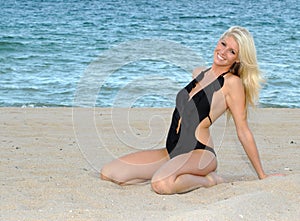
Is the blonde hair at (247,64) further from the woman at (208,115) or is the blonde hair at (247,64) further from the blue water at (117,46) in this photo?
the blue water at (117,46)

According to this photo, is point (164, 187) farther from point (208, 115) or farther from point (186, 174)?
point (208, 115)

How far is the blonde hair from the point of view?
4.64 metres

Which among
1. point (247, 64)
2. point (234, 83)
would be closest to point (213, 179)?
point (234, 83)

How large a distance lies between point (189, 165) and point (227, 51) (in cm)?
89

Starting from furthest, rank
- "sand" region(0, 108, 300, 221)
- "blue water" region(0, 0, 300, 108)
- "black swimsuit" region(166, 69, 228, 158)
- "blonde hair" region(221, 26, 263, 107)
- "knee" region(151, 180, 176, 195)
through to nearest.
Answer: "blue water" region(0, 0, 300, 108)
"black swimsuit" region(166, 69, 228, 158)
"blonde hair" region(221, 26, 263, 107)
"knee" region(151, 180, 176, 195)
"sand" region(0, 108, 300, 221)

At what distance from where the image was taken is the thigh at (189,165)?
15.1ft

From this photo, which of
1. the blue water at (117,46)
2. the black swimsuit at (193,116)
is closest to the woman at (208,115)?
the black swimsuit at (193,116)

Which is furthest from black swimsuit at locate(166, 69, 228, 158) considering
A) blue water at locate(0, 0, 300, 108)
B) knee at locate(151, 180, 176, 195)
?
blue water at locate(0, 0, 300, 108)

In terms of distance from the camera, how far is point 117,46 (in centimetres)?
1847

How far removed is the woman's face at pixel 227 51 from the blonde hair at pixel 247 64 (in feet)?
0.12

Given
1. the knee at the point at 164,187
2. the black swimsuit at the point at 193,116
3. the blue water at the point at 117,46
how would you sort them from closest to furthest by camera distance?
the knee at the point at 164,187, the black swimsuit at the point at 193,116, the blue water at the point at 117,46

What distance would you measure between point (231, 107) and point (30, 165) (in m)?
1.84

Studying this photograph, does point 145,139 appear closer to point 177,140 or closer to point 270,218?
point 177,140

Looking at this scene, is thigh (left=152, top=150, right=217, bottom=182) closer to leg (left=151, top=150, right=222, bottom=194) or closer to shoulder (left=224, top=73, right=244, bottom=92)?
leg (left=151, top=150, right=222, bottom=194)
